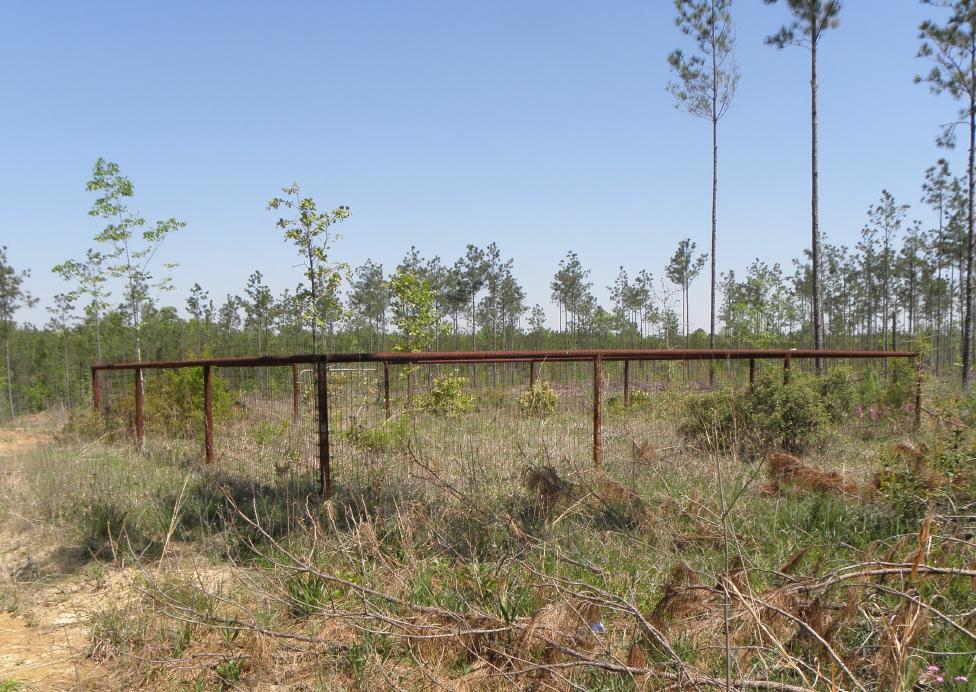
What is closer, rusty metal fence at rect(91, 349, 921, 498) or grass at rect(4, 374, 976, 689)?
grass at rect(4, 374, 976, 689)

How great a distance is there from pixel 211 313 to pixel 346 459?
3323 cm

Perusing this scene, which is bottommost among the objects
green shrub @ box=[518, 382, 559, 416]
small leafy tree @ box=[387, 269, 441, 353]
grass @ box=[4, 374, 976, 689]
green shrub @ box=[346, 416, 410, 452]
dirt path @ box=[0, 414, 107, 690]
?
dirt path @ box=[0, 414, 107, 690]

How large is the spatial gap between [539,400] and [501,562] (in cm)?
292

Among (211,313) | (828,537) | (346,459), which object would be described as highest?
(211,313)

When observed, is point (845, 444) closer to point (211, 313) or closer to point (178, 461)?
point (178, 461)

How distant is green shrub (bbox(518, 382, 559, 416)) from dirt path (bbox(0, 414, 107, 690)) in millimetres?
3438

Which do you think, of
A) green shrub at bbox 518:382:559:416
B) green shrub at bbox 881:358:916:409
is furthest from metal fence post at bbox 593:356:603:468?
green shrub at bbox 881:358:916:409

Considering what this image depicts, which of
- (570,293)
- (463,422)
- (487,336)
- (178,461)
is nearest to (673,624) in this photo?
(463,422)

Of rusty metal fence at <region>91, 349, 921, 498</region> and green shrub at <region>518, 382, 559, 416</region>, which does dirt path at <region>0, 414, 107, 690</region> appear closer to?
rusty metal fence at <region>91, 349, 921, 498</region>

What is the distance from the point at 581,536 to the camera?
155 inches

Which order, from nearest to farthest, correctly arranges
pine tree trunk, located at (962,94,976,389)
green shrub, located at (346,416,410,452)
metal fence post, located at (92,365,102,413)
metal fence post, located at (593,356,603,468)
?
green shrub, located at (346,416,410,452)
metal fence post, located at (593,356,603,468)
metal fence post, located at (92,365,102,413)
pine tree trunk, located at (962,94,976,389)

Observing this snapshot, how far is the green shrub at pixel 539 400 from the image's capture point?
561 centimetres

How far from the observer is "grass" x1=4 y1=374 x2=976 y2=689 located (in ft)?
7.96

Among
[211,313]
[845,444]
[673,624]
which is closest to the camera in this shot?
[673,624]
